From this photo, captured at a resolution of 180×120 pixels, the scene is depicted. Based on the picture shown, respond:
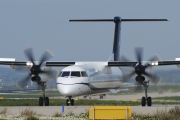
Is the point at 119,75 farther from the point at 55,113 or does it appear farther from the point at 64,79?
the point at 55,113

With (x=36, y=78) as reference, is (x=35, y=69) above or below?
above

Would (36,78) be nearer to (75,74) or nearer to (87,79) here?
(75,74)

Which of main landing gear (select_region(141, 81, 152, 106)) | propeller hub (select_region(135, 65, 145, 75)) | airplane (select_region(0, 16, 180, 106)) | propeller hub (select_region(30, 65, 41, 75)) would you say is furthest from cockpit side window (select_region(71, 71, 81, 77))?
main landing gear (select_region(141, 81, 152, 106))

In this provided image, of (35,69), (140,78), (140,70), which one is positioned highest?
(35,69)

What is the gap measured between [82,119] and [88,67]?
1719cm

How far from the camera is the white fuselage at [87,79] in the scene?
144 ft

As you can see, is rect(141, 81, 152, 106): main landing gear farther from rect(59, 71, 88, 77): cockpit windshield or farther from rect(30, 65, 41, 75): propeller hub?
rect(30, 65, 41, 75): propeller hub

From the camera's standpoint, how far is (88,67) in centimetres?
4753

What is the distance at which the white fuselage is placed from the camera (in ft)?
144

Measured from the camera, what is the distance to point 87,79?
45844 millimetres

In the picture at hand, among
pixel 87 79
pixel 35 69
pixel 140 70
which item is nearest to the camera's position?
pixel 140 70

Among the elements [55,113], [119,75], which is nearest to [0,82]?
[119,75]

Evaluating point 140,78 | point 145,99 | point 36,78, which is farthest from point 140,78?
point 36,78

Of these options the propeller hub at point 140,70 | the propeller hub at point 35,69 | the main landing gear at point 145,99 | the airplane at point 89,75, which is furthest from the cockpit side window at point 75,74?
the main landing gear at point 145,99
